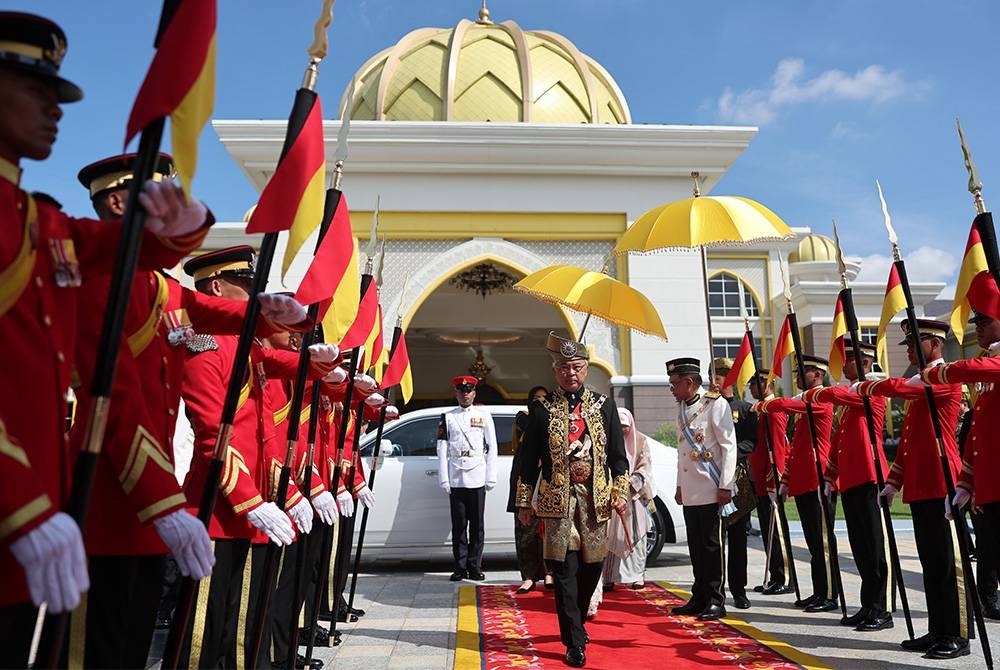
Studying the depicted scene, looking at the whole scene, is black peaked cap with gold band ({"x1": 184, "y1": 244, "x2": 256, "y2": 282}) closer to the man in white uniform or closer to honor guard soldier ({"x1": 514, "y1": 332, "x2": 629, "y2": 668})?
honor guard soldier ({"x1": 514, "y1": 332, "x2": 629, "y2": 668})

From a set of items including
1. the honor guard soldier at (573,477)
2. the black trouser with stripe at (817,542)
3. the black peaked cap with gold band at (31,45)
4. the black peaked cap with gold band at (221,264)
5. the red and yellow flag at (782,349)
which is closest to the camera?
the black peaked cap with gold band at (31,45)

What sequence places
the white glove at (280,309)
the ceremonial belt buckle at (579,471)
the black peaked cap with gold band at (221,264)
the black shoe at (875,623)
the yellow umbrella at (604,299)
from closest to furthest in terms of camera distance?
the white glove at (280,309) → the black peaked cap with gold band at (221,264) → the ceremonial belt buckle at (579,471) → the black shoe at (875,623) → the yellow umbrella at (604,299)

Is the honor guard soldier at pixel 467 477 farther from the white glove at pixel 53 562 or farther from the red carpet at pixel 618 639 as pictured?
the white glove at pixel 53 562

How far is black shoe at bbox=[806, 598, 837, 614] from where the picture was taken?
5969 millimetres

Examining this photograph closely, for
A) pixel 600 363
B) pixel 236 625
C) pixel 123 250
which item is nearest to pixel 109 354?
pixel 123 250

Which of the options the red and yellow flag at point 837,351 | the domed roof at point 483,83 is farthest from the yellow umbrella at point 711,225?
the domed roof at point 483,83

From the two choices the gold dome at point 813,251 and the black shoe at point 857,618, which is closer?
the black shoe at point 857,618

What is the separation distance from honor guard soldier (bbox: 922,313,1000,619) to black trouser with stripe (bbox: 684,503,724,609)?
1748mm

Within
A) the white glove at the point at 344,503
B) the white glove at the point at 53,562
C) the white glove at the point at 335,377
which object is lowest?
the white glove at the point at 53,562

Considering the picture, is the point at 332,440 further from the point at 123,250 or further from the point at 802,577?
the point at 802,577

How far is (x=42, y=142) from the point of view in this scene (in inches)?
72.4

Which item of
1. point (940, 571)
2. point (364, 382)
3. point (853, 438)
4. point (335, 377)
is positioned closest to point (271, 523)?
point (335, 377)

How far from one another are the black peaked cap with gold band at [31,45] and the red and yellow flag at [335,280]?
4.96ft

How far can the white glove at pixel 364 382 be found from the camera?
500 cm
